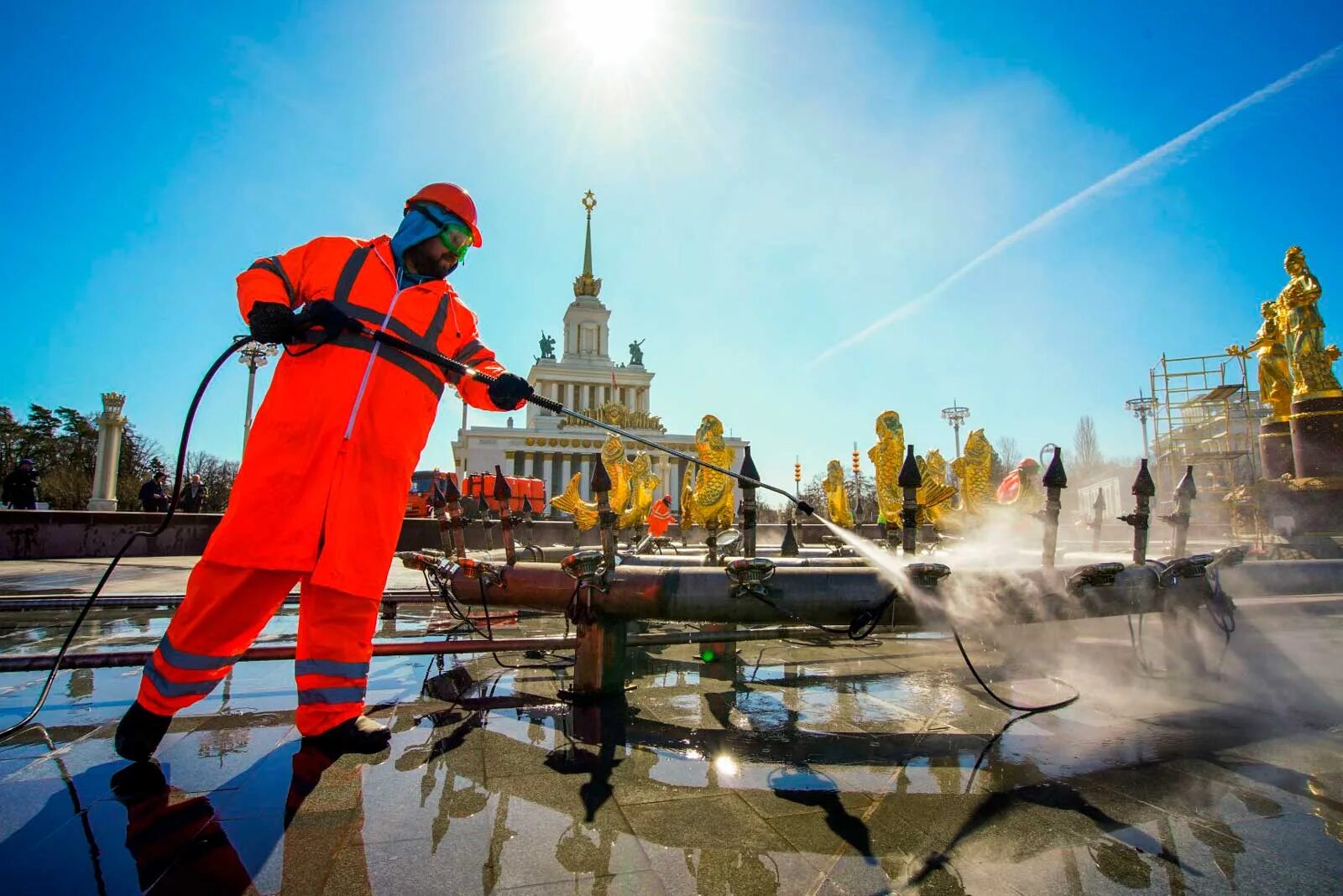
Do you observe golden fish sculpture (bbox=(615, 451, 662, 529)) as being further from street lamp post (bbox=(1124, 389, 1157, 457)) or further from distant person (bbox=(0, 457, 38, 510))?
street lamp post (bbox=(1124, 389, 1157, 457))

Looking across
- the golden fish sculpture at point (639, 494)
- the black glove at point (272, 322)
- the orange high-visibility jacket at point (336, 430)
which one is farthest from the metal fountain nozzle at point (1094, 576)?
the golden fish sculpture at point (639, 494)

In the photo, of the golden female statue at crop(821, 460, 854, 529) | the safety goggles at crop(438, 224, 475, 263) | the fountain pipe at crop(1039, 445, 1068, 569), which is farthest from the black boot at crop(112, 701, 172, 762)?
the golden female statue at crop(821, 460, 854, 529)

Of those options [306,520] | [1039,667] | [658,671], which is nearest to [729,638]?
[658,671]

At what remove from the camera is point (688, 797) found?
85.5 inches

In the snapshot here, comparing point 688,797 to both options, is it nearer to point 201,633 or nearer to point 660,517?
point 201,633

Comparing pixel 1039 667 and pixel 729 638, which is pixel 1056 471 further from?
pixel 729 638

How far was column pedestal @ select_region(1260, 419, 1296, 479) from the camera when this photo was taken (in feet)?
38.7

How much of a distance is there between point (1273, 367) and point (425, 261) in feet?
51.3

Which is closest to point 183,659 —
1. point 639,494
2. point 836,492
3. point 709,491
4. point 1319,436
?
point 709,491

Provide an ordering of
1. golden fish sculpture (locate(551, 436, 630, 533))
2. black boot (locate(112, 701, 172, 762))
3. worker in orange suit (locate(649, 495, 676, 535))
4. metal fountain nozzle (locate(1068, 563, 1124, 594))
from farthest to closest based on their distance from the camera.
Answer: worker in orange suit (locate(649, 495, 676, 535)), golden fish sculpture (locate(551, 436, 630, 533)), metal fountain nozzle (locate(1068, 563, 1124, 594)), black boot (locate(112, 701, 172, 762))

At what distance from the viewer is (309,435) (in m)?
2.54

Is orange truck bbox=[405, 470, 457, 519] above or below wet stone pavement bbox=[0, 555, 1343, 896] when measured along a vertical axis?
above

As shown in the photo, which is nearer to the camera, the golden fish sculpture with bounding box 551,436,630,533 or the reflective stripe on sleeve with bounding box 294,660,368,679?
the reflective stripe on sleeve with bounding box 294,660,368,679

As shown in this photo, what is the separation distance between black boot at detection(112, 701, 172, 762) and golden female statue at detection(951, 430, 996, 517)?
8233 mm
